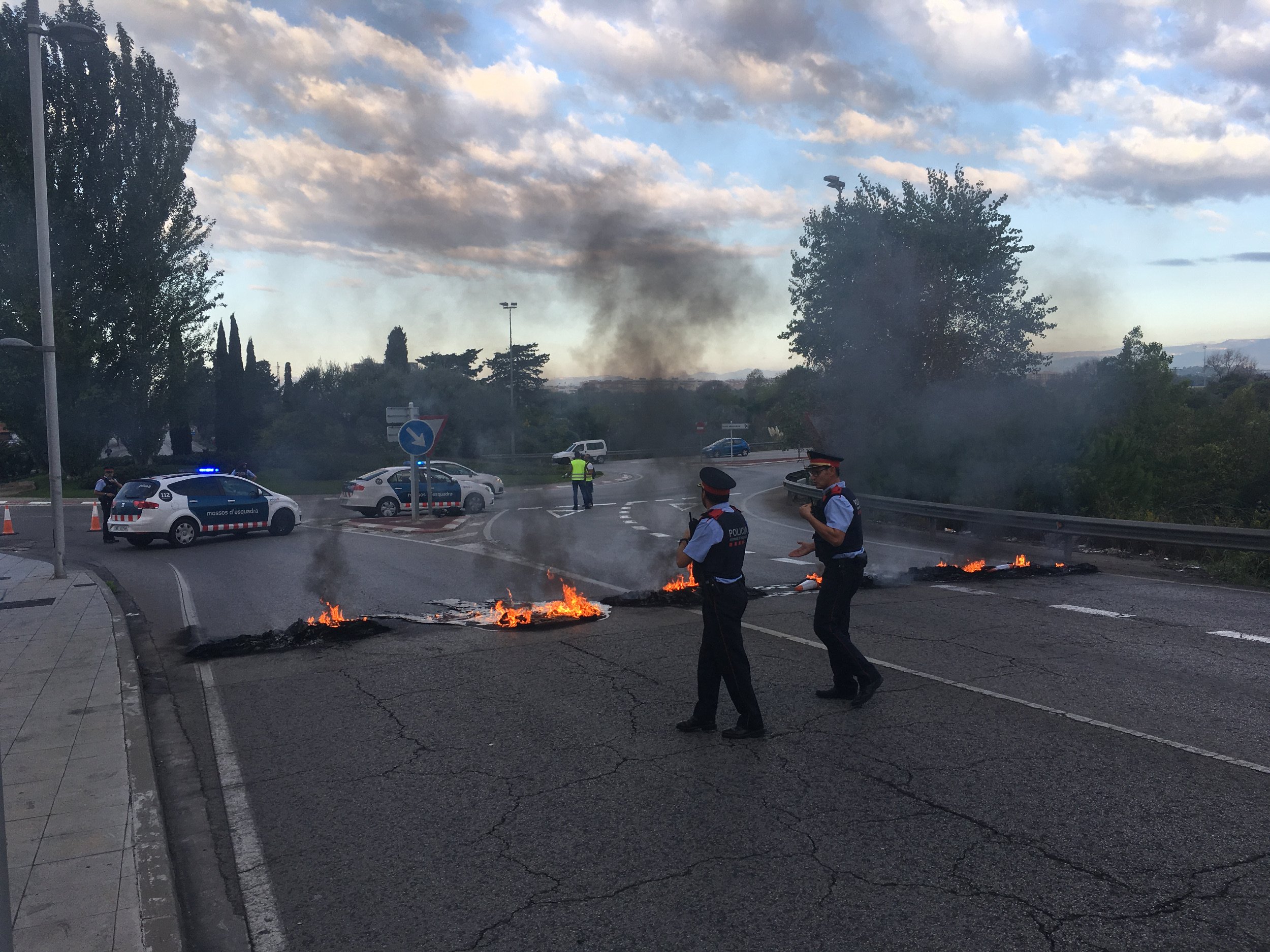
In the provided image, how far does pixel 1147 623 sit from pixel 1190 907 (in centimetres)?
634

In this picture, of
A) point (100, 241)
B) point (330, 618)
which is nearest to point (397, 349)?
point (100, 241)

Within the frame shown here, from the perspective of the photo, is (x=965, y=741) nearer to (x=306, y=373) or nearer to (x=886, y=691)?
(x=886, y=691)

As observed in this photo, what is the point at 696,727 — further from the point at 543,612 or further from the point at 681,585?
the point at 681,585

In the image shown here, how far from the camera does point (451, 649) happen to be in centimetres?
828

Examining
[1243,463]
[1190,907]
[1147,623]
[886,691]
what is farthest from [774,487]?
[1190,907]

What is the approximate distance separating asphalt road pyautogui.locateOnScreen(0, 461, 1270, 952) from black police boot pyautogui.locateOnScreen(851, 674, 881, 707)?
0.38ft

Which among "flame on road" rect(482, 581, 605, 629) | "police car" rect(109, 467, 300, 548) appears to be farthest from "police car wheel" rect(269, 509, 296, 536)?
"flame on road" rect(482, 581, 605, 629)

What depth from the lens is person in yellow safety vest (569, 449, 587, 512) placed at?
21984 millimetres

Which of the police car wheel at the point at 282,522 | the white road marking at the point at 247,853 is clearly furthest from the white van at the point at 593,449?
the white road marking at the point at 247,853

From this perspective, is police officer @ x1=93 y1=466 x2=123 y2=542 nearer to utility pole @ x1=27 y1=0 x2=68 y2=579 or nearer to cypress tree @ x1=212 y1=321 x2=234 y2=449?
utility pole @ x1=27 y1=0 x2=68 y2=579

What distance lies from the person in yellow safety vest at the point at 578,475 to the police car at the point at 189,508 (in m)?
6.97

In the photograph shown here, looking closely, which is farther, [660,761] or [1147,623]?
[1147,623]

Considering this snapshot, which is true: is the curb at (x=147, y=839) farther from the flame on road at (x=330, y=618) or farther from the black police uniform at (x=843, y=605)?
the black police uniform at (x=843, y=605)

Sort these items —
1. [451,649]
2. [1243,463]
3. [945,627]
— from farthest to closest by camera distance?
[1243,463], [945,627], [451,649]
